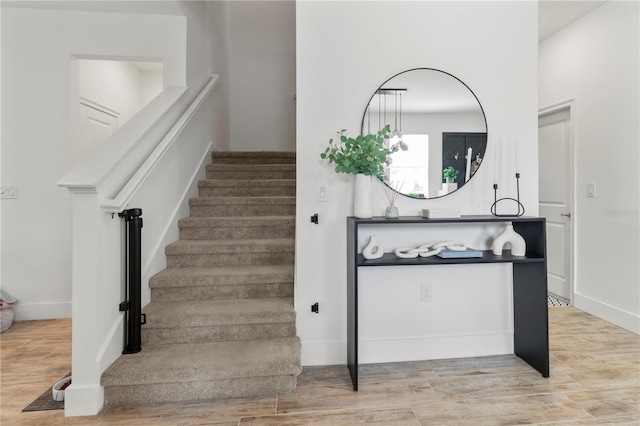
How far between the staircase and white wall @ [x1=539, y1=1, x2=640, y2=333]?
279 cm

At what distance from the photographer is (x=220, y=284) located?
93.6 inches

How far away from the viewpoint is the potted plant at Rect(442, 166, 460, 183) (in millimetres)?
2328

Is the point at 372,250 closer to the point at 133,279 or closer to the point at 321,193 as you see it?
the point at 321,193

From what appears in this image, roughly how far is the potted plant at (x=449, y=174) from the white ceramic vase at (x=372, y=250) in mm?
682

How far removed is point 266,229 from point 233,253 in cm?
40

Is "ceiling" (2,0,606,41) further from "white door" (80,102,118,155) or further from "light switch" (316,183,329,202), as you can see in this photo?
"light switch" (316,183,329,202)

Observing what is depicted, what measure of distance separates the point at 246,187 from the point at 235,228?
635 mm

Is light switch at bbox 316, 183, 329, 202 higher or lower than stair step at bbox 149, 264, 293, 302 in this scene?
higher

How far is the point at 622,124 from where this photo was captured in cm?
286

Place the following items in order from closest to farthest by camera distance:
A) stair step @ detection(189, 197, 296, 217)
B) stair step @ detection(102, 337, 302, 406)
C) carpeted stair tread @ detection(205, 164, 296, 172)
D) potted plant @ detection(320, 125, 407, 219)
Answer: stair step @ detection(102, 337, 302, 406), potted plant @ detection(320, 125, 407, 219), stair step @ detection(189, 197, 296, 217), carpeted stair tread @ detection(205, 164, 296, 172)

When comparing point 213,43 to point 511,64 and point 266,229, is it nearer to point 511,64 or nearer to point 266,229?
point 266,229

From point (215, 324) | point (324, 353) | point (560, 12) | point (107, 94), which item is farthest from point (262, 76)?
point (324, 353)

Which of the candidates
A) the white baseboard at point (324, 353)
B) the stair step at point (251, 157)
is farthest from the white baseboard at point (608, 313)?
the stair step at point (251, 157)

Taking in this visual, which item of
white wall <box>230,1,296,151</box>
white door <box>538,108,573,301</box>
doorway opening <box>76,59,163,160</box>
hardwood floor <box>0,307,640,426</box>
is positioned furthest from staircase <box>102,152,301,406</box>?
white door <box>538,108,573,301</box>
